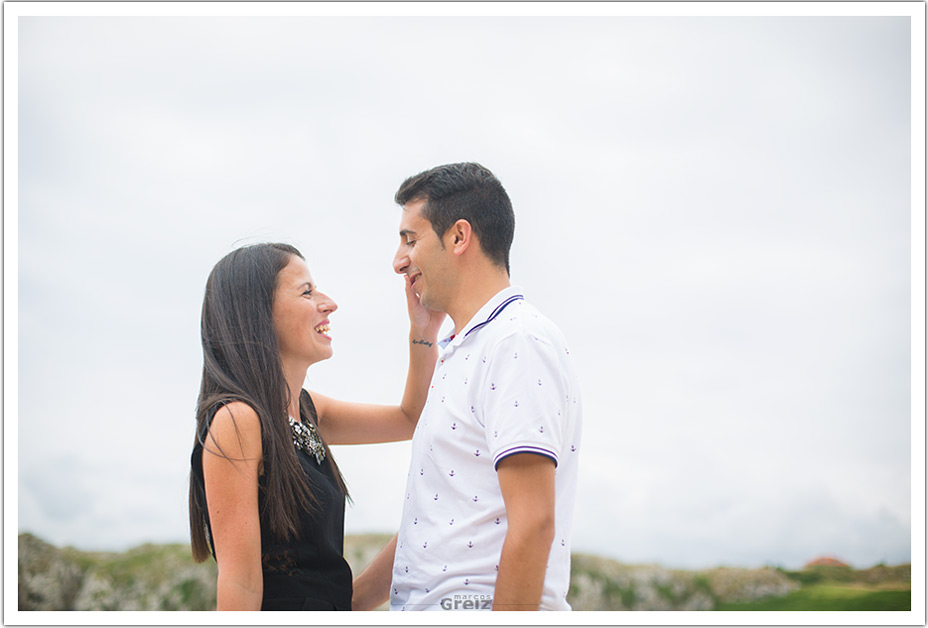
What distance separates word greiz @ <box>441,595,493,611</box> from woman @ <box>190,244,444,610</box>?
14.5 inches

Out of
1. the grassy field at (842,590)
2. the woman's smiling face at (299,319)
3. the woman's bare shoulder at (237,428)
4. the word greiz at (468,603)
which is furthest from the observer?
the grassy field at (842,590)

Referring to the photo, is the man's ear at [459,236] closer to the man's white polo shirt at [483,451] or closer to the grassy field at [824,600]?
the man's white polo shirt at [483,451]

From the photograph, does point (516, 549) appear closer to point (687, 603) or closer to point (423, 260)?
point (423, 260)

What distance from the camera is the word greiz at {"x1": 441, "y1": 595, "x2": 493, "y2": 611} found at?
76.4 inches

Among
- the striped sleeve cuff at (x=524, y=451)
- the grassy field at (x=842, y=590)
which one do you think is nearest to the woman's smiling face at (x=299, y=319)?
the striped sleeve cuff at (x=524, y=451)

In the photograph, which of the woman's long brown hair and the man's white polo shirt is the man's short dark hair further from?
the woman's long brown hair

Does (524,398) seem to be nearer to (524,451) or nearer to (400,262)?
(524,451)

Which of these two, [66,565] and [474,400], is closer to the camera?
[474,400]

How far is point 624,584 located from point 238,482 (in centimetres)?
426

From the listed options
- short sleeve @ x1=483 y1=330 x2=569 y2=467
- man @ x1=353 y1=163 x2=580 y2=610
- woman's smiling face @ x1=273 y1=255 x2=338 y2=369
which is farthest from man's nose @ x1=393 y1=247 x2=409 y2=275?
short sleeve @ x1=483 y1=330 x2=569 y2=467

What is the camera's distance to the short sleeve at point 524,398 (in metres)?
1.84

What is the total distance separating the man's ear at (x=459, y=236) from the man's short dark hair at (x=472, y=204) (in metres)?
0.02

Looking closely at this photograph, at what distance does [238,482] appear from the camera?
2.01 meters

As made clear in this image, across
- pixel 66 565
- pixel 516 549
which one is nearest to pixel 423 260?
pixel 516 549
